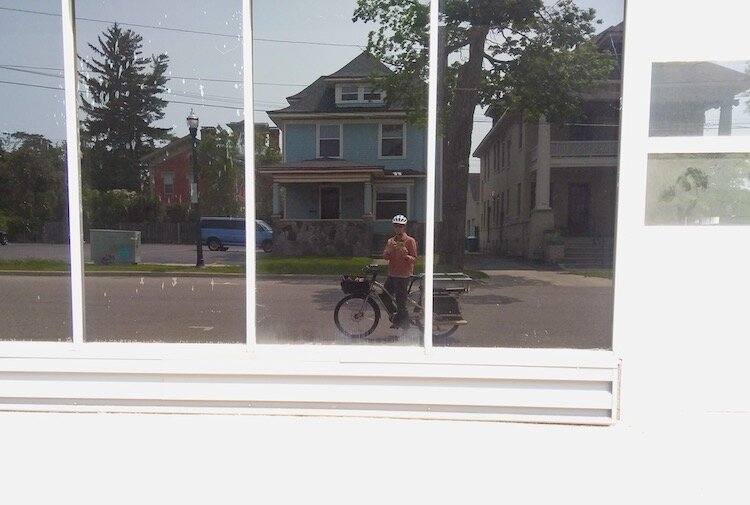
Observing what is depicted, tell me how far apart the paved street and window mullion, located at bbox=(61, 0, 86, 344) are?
0.41 m

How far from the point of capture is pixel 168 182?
5.02 m

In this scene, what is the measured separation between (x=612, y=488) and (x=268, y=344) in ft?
8.79

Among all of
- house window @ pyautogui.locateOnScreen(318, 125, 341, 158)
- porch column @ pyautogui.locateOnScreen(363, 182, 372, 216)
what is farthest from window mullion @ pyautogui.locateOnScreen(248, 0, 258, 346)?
porch column @ pyautogui.locateOnScreen(363, 182, 372, 216)

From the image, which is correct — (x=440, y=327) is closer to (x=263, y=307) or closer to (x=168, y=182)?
(x=263, y=307)

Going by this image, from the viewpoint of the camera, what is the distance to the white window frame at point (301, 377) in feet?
12.3

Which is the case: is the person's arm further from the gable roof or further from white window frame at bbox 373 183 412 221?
the gable roof

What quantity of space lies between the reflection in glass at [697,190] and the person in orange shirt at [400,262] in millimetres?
2053

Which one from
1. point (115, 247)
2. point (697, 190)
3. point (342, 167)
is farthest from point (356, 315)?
point (697, 190)

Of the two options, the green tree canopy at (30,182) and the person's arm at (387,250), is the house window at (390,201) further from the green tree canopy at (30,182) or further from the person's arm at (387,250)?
the green tree canopy at (30,182)

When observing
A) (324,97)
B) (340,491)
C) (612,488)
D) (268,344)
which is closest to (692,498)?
(612,488)

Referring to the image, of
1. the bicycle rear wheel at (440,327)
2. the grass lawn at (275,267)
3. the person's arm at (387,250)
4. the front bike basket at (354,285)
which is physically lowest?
the bicycle rear wheel at (440,327)

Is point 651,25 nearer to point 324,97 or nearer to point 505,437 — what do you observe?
point 324,97

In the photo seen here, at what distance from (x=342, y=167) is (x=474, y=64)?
5.39 ft

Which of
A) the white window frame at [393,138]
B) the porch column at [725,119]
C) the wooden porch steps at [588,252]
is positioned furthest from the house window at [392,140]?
the porch column at [725,119]
